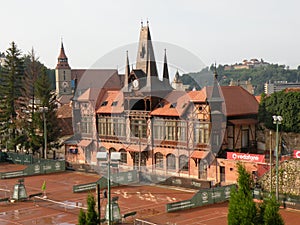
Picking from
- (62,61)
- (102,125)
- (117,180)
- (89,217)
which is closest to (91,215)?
(89,217)

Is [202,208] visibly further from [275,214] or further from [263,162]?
[275,214]

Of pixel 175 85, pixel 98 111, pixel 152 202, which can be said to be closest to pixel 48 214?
pixel 152 202

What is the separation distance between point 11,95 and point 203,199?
36736 mm

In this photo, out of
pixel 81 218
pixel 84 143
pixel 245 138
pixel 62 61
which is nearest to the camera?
pixel 81 218

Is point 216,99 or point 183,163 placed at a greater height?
point 216,99

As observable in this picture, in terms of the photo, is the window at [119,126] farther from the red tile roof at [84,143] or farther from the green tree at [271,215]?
the green tree at [271,215]

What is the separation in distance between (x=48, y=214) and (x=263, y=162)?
55.6 feet

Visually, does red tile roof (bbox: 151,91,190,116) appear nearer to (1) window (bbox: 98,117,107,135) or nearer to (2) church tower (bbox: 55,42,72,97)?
(1) window (bbox: 98,117,107,135)

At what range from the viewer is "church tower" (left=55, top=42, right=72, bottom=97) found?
107 m

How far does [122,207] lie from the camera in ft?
112

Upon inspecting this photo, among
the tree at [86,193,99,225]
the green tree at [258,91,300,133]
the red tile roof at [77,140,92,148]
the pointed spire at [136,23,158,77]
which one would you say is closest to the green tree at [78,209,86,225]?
the tree at [86,193,99,225]

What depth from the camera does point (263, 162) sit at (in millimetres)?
38281

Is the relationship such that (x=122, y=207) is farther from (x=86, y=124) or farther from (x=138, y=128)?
(x=86, y=124)

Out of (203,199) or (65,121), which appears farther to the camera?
(65,121)
